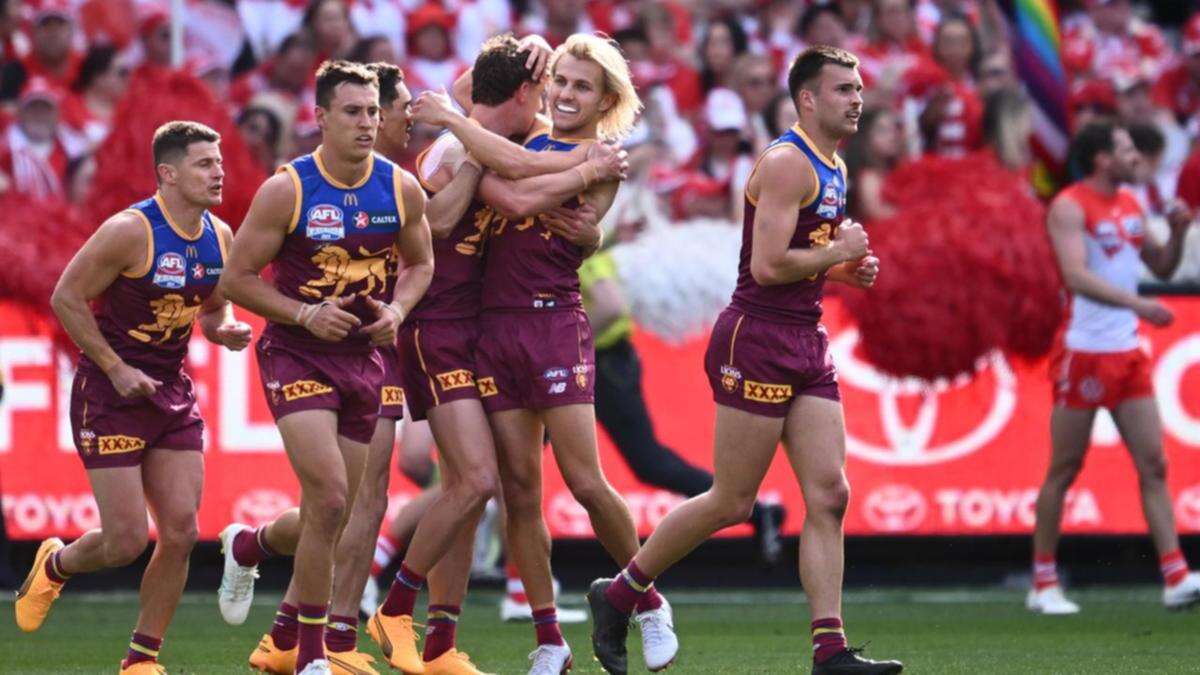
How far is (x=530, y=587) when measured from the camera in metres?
8.47

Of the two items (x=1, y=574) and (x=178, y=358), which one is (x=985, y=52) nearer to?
(x=1, y=574)

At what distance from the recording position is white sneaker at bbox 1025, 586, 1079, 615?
447 inches

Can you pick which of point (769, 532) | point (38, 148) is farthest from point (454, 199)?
point (38, 148)

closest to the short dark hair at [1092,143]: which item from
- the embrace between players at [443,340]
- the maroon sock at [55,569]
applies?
the embrace between players at [443,340]

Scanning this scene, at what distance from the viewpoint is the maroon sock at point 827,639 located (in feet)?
25.4

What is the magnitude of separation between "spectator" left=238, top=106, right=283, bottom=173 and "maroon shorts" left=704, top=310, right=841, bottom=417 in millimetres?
6407

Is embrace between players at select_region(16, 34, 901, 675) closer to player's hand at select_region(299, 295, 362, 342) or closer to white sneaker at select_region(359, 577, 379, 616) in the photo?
player's hand at select_region(299, 295, 362, 342)

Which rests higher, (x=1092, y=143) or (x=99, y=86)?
(x=99, y=86)

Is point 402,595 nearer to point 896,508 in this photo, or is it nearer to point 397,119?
point 397,119

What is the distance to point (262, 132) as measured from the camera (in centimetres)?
1416

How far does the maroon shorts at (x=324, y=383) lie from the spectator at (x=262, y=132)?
6.05 meters

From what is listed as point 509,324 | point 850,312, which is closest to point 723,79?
point 850,312

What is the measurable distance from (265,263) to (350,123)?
0.61 metres

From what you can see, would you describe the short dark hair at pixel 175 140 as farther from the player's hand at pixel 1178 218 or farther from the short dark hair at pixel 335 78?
the player's hand at pixel 1178 218
